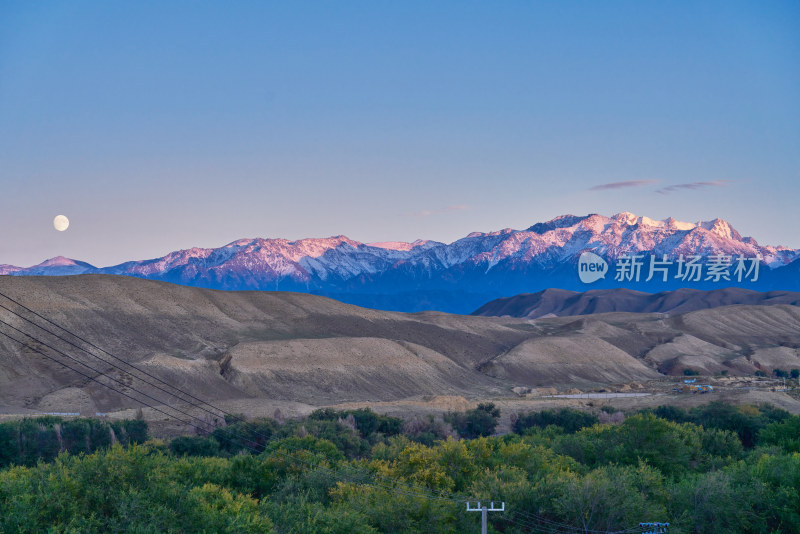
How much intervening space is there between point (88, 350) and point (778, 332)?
13588 cm

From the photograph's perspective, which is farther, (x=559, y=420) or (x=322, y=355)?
(x=322, y=355)

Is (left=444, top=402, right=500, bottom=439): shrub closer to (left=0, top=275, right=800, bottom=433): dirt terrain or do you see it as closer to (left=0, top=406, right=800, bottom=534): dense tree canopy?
(left=0, top=275, right=800, bottom=433): dirt terrain

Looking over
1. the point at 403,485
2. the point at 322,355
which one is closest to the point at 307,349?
the point at 322,355

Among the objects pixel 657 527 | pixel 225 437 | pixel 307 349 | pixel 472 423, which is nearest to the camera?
pixel 657 527

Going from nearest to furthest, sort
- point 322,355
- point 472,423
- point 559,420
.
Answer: point 472,423 → point 559,420 → point 322,355

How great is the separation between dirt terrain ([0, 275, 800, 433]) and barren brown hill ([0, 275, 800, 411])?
9.6 inches

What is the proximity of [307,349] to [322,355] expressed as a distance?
7.18 ft

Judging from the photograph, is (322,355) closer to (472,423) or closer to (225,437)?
(472,423)

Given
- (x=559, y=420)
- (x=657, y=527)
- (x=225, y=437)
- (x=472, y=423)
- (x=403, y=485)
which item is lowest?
(x=559, y=420)

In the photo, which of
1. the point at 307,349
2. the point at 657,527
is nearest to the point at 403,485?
the point at 657,527

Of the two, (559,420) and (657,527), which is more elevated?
(657,527)

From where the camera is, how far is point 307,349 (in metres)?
91.2

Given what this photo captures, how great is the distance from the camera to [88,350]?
256 feet

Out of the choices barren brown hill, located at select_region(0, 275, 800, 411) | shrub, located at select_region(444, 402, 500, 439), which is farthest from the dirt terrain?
shrub, located at select_region(444, 402, 500, 439)
